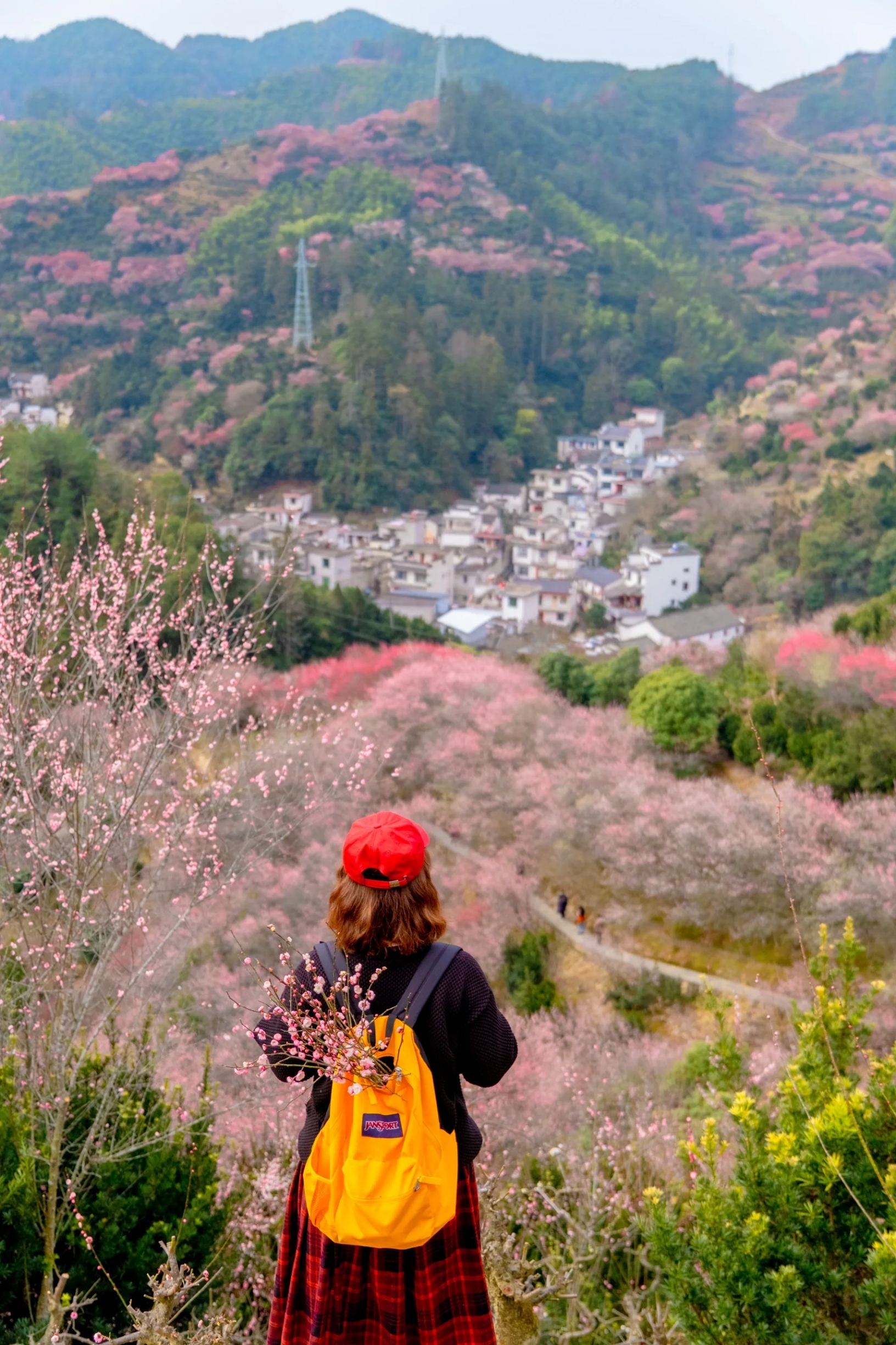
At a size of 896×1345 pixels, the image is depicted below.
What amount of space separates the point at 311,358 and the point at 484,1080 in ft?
128

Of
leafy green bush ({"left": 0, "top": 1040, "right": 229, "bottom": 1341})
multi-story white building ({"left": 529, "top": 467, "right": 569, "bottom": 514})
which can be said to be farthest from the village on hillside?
leafy green bush ({"left": 0, "top": 1040, "right": 229, "bottom": 1341})

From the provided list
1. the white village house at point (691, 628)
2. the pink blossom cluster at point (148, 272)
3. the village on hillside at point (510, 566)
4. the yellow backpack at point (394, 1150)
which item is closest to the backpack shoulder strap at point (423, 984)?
the yellow backpack at point (394, 1150)

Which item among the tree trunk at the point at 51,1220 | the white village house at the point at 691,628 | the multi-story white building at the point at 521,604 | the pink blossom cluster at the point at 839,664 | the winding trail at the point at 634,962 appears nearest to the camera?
the tree trunk at the point at 51,1220

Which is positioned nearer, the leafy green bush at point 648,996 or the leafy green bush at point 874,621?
the leafy green bush at point 648,996

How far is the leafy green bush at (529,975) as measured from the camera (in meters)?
11.3

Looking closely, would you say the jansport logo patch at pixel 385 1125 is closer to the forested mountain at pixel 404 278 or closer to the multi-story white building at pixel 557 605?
the multi-story white building at pixel 557 605

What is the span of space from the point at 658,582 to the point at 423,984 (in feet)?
86.8

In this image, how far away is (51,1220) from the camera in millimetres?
3141

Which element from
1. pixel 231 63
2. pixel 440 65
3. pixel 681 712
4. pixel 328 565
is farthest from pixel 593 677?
pixel 231 63

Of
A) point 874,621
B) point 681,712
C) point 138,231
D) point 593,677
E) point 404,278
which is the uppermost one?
point 138,231

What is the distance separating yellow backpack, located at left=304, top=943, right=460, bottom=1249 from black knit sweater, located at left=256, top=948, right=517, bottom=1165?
0.02 metres

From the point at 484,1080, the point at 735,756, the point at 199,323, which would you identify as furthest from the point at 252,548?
the point at 484,1080

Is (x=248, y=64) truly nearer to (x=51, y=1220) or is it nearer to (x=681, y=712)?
(x=681, y=712)

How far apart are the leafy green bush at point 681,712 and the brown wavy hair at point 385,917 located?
12.6 metres
